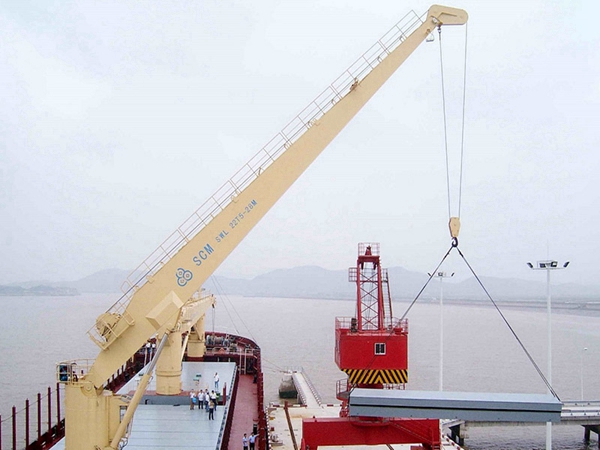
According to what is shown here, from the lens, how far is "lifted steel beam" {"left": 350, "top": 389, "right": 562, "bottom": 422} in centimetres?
1088

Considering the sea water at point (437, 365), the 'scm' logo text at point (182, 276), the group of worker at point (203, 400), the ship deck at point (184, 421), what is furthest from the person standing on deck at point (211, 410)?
the sea water at point (437, 365)

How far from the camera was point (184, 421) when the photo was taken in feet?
49.8

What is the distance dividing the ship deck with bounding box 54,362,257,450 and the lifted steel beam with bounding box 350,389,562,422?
14.5 feet

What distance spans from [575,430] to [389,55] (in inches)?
1186

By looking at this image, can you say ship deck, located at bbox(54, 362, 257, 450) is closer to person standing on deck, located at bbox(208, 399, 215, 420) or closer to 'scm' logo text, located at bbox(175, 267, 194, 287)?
person standing on deck, located at bbox(208, 399, 215, 420)

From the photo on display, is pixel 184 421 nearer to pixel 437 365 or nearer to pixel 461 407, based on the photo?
pixel 461 407

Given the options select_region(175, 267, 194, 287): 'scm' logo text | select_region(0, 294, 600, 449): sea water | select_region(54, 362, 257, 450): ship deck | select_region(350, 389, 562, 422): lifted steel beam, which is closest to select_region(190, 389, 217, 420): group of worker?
select_region(54, 362, 257, 450): ship deck

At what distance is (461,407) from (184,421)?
8.21 metres

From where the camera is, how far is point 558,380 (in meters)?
41.2

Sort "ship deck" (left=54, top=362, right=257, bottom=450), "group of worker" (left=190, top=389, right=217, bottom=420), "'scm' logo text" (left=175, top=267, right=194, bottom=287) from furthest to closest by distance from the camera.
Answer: "group of worker" (left=190, top=389, right=217, bottom=420) → "ship deck" (left=54, top=362, right=257, bottom=450) → "'scm' logo text" (left=175, top=267, right=194, bottom=287)

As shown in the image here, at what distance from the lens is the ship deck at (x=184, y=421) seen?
13353 millimetres

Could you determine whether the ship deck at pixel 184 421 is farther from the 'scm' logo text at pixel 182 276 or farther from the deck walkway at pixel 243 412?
the 'scm' logo text at pixel 182 276

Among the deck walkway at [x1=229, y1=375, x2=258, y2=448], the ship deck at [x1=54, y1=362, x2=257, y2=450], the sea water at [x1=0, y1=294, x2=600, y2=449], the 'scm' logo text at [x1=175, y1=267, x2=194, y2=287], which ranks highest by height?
the 'scm' logo text at [x1=175, y1=267, x2=194, y2=287]

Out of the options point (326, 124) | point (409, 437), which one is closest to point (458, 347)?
point (409, 437)
